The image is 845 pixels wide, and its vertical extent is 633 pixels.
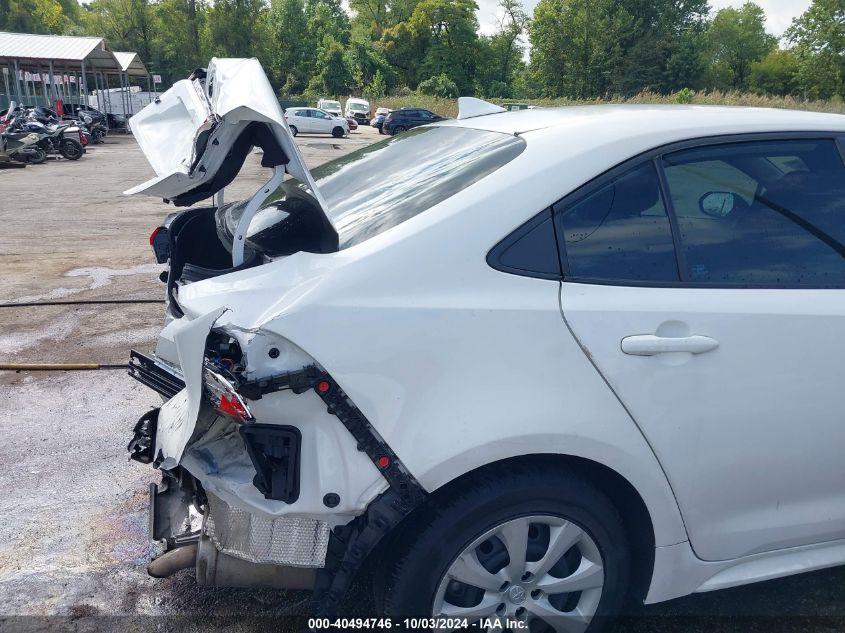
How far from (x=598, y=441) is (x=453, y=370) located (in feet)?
1.57

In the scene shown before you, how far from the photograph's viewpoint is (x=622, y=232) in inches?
92.8

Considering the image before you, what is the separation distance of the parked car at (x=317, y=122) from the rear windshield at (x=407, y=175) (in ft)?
121

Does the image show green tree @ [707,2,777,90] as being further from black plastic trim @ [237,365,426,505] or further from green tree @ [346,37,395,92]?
black plastic trim @ [237,365,426,505]

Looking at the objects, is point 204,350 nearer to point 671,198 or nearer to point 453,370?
point 453,370

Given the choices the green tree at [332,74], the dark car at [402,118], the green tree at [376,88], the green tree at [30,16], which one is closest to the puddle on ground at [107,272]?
the dark car at [402,118]

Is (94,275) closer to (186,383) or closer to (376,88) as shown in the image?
(186,383)

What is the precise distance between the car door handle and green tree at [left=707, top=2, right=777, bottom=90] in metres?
91.7

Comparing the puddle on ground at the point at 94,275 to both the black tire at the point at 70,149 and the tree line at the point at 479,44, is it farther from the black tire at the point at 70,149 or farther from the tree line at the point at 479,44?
the tree line at the point at 479,44

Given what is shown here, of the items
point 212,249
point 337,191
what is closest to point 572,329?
point 337,191

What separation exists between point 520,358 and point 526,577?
695mm

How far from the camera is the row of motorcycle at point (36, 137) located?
72.1 feet

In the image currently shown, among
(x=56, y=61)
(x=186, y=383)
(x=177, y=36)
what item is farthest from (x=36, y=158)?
(x=177, y=36)

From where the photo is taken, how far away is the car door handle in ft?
7.18

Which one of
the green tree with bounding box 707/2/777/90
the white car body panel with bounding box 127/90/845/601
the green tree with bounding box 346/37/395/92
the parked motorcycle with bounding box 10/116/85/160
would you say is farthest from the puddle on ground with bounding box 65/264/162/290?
the green tree with bounding box 707/2/777/90
